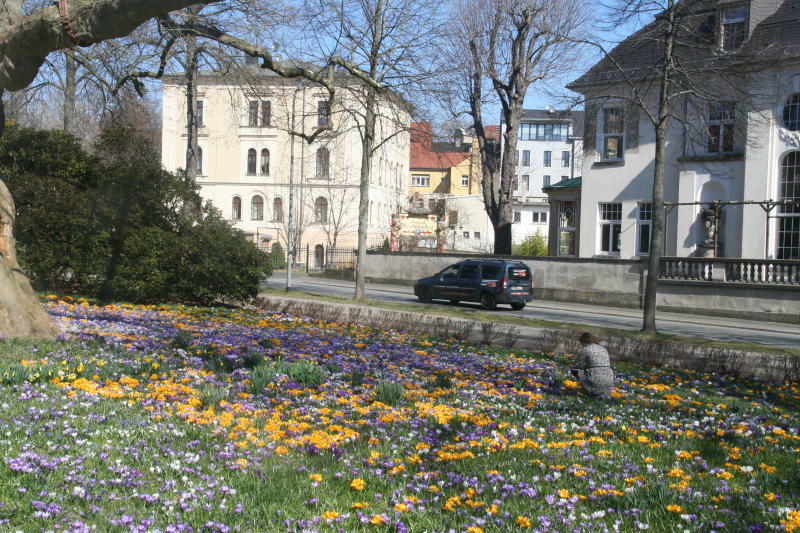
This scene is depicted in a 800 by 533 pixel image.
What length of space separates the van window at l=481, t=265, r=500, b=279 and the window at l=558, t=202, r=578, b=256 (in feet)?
37.8

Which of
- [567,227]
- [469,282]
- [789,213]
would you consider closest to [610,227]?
[567,227]

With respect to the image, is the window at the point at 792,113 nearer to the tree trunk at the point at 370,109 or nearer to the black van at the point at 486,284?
the black van at the point at 486,284

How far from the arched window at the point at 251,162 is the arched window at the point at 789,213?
48.8 metres

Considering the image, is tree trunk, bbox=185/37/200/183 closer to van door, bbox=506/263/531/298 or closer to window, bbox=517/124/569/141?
van door, bbox=506/263/531/298

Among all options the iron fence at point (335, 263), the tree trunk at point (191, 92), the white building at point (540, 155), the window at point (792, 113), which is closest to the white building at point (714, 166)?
the window at point (792, 113)

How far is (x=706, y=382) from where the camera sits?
11.0 meters

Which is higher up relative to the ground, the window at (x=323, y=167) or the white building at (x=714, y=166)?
the window at (x=323, y=167)

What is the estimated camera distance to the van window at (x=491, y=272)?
94.1 feet

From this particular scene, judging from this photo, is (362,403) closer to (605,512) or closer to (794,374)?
(605,512)

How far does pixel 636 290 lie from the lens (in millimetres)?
30734

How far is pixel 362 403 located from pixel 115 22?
213 inches

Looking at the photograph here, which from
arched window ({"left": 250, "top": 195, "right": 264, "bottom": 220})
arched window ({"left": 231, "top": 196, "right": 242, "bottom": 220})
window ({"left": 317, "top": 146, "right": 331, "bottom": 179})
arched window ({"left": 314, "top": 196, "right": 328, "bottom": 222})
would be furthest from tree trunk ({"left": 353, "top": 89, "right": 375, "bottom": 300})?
arched window ({"left": 231, "top": 196, "right": 242, "bottom": 220})

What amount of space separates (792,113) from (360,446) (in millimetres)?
29200

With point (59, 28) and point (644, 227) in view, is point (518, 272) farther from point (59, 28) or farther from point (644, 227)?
point (59, 28)
